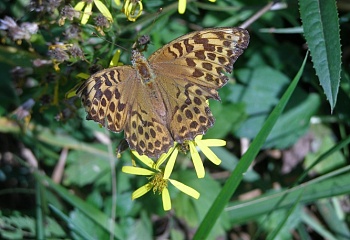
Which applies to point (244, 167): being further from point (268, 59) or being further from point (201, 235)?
point (268, 59)

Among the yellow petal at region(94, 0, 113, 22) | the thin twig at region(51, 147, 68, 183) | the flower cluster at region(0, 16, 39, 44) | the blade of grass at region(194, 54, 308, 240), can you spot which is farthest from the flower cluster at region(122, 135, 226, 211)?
the thin twig at region(51, 147, 68, 183)

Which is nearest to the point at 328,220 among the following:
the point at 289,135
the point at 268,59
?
the point at 289,135

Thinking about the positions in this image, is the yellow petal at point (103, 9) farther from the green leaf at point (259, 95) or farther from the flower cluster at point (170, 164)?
the green leaf at point (259, 95)

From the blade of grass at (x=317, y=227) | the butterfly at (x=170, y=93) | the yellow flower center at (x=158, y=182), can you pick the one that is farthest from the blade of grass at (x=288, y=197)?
the butterfly at (x=170, y=93)

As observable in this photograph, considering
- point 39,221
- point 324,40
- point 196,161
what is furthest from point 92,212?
point 324,40

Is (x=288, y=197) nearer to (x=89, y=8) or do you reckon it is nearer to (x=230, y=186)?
(x=230, y=186)
